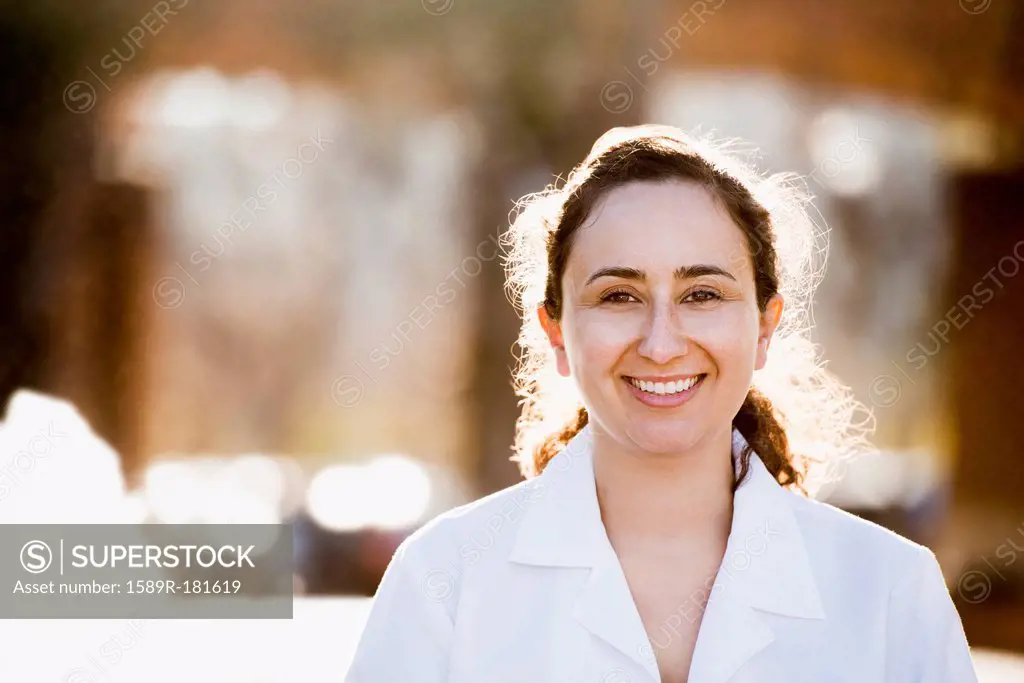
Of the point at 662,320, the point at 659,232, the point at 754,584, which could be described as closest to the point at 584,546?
the point at 754,584

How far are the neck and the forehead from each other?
0.94 ft

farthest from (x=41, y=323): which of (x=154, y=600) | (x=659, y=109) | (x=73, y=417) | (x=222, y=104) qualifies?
(x=222, y=104)

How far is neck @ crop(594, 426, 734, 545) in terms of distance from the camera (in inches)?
76.2

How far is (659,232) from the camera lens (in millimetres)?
1849

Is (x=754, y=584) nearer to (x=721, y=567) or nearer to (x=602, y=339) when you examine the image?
(x=721, y=567)

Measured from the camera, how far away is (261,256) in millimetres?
12500

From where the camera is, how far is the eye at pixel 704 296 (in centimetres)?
187

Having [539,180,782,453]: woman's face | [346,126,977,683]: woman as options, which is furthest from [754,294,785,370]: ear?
[539,180,782,453]: woman's face

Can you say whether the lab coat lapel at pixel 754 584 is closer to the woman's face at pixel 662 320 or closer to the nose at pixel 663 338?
the woman's face at pixel 662 320

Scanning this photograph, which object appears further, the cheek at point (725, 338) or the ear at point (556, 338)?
the ear at point (556, 338)

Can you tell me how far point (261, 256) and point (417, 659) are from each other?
1097 cm

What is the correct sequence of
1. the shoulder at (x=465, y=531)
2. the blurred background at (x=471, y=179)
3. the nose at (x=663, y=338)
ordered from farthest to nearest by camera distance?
the blurred background at (x=471, y=179) → the shoulder at (x=465, y=531) → the nose at (x=663, y=338)

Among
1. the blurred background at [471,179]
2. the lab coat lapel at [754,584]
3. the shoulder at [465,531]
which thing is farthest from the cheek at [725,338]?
the blurred background at [471,179]

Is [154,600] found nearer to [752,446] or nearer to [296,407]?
[752,446]
